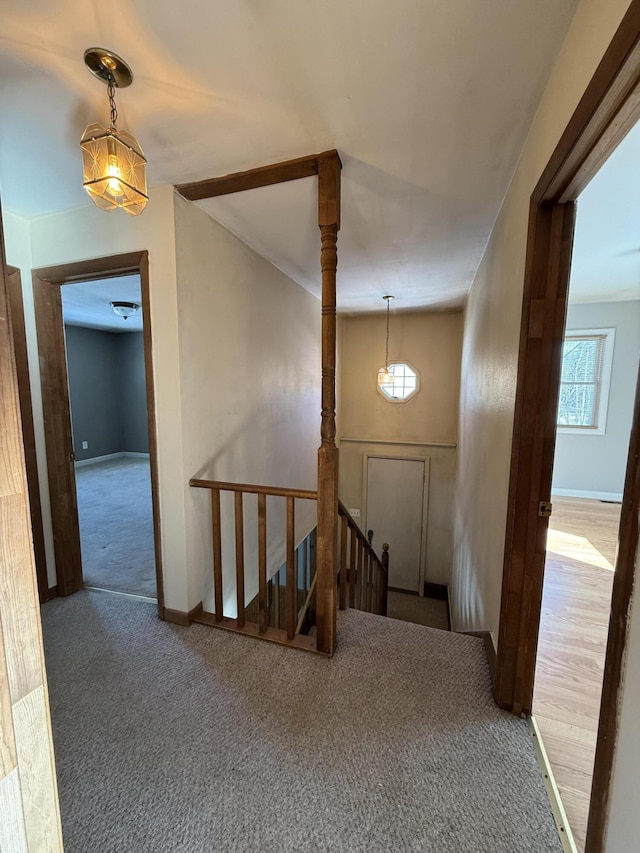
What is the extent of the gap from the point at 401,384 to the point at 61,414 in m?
4.27

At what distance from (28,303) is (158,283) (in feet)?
3.28

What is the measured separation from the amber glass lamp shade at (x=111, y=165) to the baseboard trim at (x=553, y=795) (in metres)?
2.59

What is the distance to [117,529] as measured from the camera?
373 cm

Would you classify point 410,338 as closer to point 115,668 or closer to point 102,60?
point 102,60

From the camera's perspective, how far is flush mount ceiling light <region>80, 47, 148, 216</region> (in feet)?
3.83

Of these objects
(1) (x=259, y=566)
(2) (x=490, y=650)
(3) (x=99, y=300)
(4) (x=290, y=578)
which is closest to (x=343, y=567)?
(4) (x=290, y=578)

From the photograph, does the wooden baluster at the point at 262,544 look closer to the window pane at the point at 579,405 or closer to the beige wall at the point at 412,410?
the beige wall at the point at 412,410

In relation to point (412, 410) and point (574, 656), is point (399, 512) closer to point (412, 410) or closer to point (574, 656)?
point (412, 410)

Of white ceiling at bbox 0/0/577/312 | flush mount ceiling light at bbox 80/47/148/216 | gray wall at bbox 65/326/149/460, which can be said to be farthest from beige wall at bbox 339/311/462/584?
flush mount ceiling light at bbox 80/47/148/216

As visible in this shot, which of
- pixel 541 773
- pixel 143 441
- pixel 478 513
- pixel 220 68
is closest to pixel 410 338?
pixel 478 513

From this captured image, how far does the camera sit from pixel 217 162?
5.51ft

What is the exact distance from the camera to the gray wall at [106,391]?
21.2 feet

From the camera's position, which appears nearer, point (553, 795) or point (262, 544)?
point (553, 795)

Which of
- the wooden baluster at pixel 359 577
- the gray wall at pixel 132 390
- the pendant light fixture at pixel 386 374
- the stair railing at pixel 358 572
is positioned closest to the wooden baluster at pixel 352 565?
the stair railing at pixel 358 572
